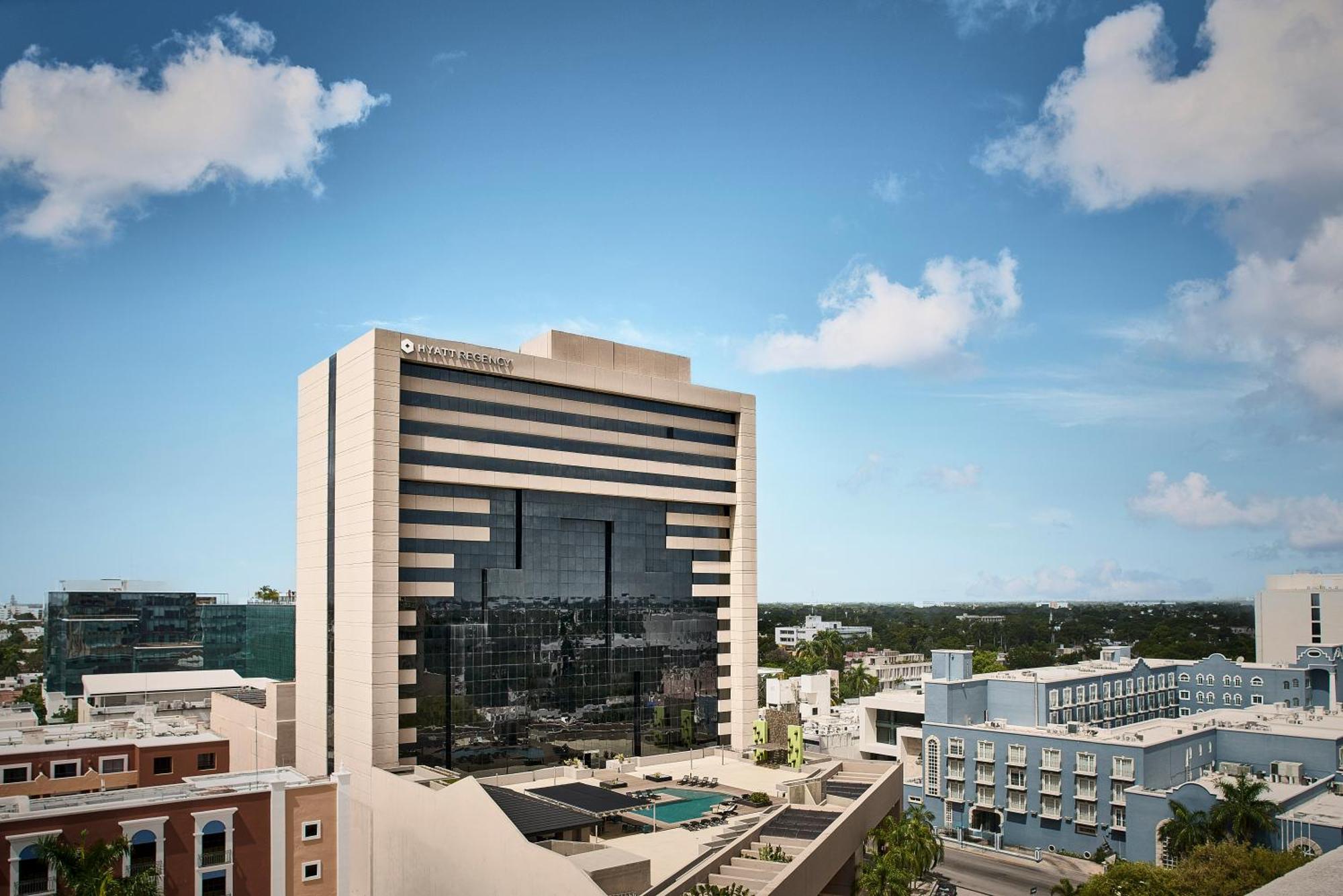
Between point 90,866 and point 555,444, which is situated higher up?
point 555,444

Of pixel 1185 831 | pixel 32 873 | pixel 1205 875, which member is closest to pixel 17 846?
pixel 32 873

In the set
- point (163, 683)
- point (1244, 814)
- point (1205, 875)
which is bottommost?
point (1244, 814)

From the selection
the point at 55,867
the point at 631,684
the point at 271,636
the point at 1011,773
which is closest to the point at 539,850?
the point at 55,867

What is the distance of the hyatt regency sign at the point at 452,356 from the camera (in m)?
71.9

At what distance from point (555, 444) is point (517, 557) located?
31.2ft

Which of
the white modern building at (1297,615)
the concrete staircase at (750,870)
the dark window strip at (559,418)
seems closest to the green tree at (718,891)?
the concrete staircase at (750,870)

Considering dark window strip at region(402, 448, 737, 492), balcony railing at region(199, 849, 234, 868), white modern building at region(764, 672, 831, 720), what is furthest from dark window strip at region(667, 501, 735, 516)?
white modern building at region(764, 672, 831, 720)

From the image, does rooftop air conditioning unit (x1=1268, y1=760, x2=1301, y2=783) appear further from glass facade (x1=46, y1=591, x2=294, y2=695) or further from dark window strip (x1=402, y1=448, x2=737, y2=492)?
glass facade (x1=46, y1=591, x2=294, y2=695)

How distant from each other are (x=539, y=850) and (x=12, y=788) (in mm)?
42185

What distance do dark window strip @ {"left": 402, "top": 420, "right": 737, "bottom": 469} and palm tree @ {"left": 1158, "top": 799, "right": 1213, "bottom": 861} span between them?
45373 mm

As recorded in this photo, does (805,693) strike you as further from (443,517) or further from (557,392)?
(443,517)

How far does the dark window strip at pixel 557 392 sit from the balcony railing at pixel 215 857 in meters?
33.1

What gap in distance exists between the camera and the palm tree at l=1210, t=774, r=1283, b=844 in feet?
240

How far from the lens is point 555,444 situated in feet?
262
